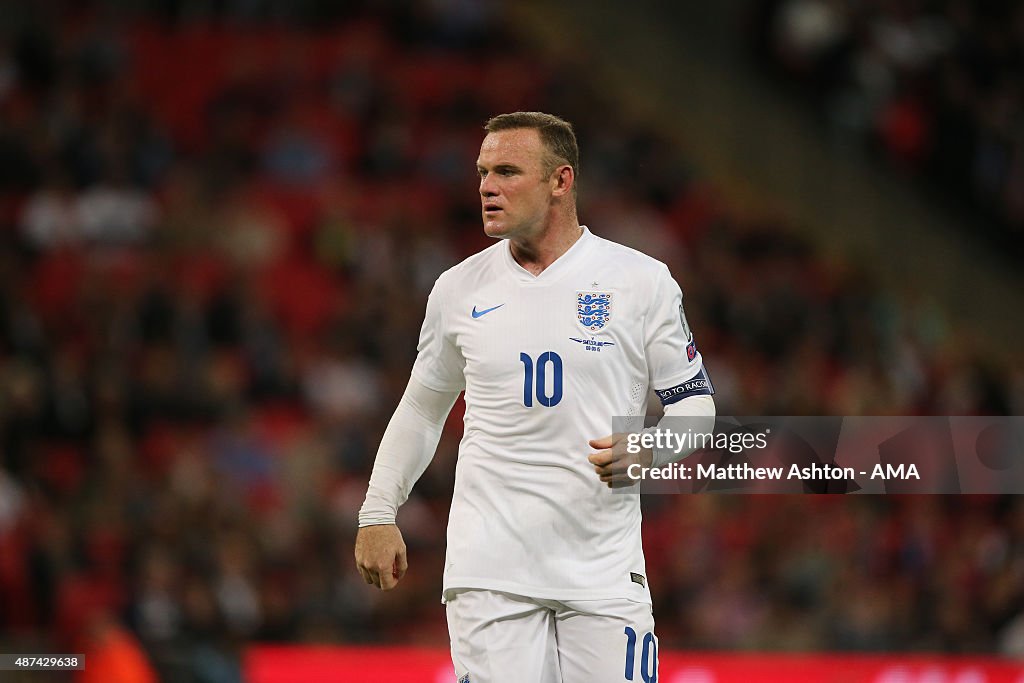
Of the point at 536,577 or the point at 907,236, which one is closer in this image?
the point at 536,577

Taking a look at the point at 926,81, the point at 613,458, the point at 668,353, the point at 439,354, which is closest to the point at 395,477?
the point at 439,354

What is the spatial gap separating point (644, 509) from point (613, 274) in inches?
271

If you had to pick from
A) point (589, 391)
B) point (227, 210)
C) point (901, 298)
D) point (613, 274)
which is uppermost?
point (227, 210)

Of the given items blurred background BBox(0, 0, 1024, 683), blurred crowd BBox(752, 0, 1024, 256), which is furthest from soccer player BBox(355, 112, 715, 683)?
blurred crowd BBox(752, 0, 1024, 256)

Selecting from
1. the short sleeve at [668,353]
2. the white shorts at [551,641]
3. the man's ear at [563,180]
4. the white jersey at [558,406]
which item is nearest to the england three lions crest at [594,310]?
the white jersey at [558,406]

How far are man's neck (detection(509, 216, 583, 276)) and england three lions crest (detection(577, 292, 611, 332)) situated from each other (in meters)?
0.21

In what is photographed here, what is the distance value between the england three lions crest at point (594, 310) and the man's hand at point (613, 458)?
426 mm

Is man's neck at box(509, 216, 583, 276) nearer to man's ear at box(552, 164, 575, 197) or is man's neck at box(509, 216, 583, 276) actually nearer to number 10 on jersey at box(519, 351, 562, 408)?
man's ear at box(552, 164, 575, 197)

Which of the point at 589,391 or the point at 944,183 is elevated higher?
the point at 944,183

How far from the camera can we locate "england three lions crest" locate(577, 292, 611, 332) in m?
4.80

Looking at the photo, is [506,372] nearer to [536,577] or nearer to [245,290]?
[536,577]

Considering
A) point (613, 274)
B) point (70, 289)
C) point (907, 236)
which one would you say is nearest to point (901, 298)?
point (907, 236)

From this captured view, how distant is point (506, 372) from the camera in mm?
4812

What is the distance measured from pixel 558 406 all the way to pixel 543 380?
0.10 m
